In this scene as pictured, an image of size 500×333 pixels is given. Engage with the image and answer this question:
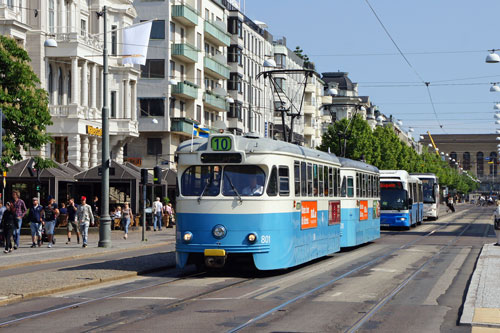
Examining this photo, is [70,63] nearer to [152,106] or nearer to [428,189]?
[152,106]

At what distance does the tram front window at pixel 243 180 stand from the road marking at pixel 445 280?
420cm

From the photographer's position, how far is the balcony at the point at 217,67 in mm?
76625

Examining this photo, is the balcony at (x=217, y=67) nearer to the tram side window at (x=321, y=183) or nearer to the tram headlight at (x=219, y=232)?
the tram side window at (x=321, y=183)

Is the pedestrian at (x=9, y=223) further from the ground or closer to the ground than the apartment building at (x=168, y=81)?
closer to the ground

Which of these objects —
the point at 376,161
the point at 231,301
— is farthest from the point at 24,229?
the point at 376,161

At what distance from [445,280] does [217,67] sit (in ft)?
199

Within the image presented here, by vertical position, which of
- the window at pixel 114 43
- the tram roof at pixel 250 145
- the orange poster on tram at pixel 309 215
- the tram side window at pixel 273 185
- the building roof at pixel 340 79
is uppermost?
the building roof at pixel 340 79

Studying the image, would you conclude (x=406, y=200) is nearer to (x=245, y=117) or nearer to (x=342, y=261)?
(x=342, y=261)

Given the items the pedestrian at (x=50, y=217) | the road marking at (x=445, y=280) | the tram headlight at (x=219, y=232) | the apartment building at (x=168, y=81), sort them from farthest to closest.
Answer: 1. the apartment building at (x=168, y=81)
2. the pedestrian at (x=50, y=217)
3. the tram headlight at (x=219, y=232)
4. the road marking at (x=445, y=280)

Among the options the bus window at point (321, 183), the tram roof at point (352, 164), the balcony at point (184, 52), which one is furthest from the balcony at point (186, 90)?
the bus window at point (321, 183)

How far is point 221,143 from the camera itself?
65.0ft

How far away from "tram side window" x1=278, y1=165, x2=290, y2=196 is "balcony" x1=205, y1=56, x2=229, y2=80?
56.2 m

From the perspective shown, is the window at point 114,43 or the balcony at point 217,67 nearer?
the window at point 114,43

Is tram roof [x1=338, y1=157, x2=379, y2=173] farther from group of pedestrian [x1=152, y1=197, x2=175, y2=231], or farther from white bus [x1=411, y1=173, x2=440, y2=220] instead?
white bus [x1=411, y1=173, x2=440, y2=220]
